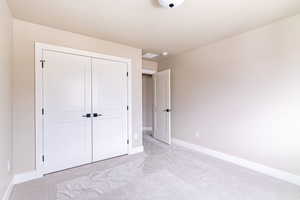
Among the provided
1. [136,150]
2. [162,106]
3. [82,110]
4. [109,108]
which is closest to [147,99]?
[162,106]

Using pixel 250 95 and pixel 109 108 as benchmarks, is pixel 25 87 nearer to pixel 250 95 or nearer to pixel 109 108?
pixel 109 108

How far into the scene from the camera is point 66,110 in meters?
2.50

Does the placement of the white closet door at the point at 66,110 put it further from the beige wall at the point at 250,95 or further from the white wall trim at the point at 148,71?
the beige wall at the point at 250,95

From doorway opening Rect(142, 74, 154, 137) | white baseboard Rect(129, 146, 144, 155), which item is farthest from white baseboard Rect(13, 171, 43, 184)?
doorway opening Rect(142, 74, 154, 137)

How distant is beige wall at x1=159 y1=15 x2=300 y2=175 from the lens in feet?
6.83

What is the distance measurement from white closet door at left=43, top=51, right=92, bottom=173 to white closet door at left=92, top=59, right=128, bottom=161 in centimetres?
13

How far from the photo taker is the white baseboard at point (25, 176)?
2.08 m

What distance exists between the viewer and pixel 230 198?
175 centimetres

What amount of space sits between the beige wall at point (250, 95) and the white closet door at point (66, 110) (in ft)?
7.68

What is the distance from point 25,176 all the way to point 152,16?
9.77 ft

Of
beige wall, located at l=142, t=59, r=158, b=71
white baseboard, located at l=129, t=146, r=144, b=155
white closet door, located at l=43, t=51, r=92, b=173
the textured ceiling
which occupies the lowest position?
white baseboard, located at l=129, t=146, r=144, b=155

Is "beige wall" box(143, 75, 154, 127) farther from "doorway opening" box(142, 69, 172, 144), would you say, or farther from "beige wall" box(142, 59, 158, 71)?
"doorway opening" box(142, 69, 172, 144)

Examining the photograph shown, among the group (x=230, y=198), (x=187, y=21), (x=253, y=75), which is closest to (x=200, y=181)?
(x=230, y=198)

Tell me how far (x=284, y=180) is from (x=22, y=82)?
411cm
